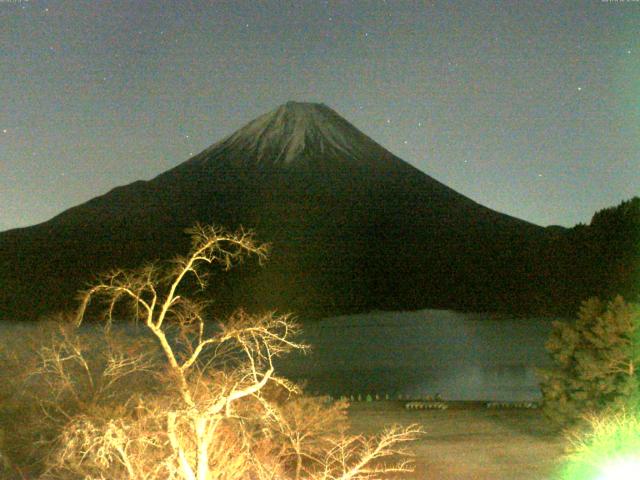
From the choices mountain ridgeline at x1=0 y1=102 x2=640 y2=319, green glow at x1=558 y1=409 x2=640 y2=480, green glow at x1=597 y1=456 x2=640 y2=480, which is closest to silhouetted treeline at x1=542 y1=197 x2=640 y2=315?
mountain ridgeline at x1=0 y1=102 x2=640 y2=319

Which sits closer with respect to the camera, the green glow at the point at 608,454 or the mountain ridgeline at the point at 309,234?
the green glow at the point at 608,454

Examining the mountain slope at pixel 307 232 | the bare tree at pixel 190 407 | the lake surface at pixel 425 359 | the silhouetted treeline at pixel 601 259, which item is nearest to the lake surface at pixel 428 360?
the lake surface at pixel 425 359

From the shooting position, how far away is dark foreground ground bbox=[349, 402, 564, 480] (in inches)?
431

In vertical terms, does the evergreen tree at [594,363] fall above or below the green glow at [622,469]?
above

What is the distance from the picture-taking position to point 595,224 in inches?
1790

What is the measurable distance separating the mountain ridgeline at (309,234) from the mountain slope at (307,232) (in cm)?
17

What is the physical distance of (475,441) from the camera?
520 inches

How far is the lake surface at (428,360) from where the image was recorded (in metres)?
24.8

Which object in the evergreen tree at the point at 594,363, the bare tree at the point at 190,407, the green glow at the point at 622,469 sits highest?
the bare tree at the point at 190,407

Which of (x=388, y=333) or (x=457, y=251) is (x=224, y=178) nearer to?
(x=457, y=251)

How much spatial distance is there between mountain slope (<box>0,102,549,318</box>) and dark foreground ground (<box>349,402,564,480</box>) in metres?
47.3

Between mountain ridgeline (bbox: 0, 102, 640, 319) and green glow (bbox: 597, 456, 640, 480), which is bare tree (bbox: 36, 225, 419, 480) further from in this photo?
mountain ridgeline (bbox: 0, 102, 640, 319)

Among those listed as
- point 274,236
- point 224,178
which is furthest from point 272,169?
point 274,236

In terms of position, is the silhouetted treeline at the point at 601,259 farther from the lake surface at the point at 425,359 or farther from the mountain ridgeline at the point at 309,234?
the mountain ridgeline at the point at 309,234
